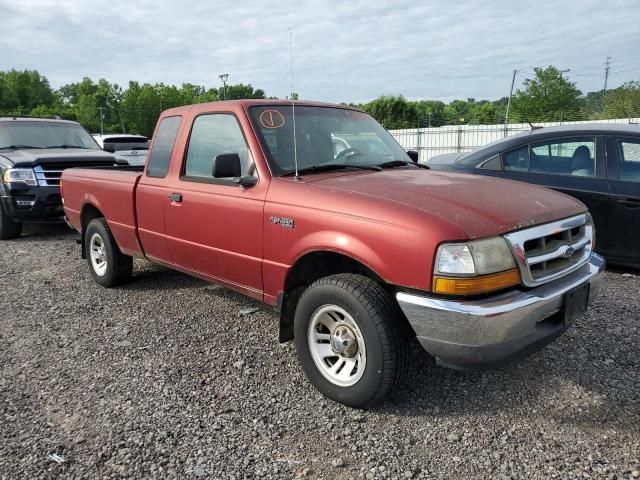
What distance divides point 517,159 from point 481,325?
13.6 feet

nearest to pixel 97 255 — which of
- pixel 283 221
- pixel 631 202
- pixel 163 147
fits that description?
pixel 163 147

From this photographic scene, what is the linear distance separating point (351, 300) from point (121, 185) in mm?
3037

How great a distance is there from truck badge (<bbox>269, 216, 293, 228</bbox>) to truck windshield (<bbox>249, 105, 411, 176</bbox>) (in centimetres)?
35

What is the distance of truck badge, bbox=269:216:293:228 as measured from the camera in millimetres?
3219

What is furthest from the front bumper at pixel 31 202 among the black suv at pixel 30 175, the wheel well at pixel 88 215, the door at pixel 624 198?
the door at pixel 624 198

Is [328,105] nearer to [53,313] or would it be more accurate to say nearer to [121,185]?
[121,185]

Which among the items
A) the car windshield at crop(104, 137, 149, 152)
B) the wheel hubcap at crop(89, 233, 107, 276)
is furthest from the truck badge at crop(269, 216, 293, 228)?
the car windshield at crop(104, 137, 149, 152)

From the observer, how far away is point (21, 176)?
7.78 meters

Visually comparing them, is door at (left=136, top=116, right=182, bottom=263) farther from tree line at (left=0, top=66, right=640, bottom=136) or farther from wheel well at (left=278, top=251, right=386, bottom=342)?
tree line at (left=0, top=66, right=640, bottom=136)

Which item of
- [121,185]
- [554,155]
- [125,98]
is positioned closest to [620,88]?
[554,155]

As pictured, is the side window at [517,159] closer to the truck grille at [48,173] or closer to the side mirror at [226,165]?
the side mirror at [226,165]

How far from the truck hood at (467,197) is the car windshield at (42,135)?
7.40 meters

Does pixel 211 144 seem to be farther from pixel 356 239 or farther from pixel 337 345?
pixel 337 345

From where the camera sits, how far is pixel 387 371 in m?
2.77
